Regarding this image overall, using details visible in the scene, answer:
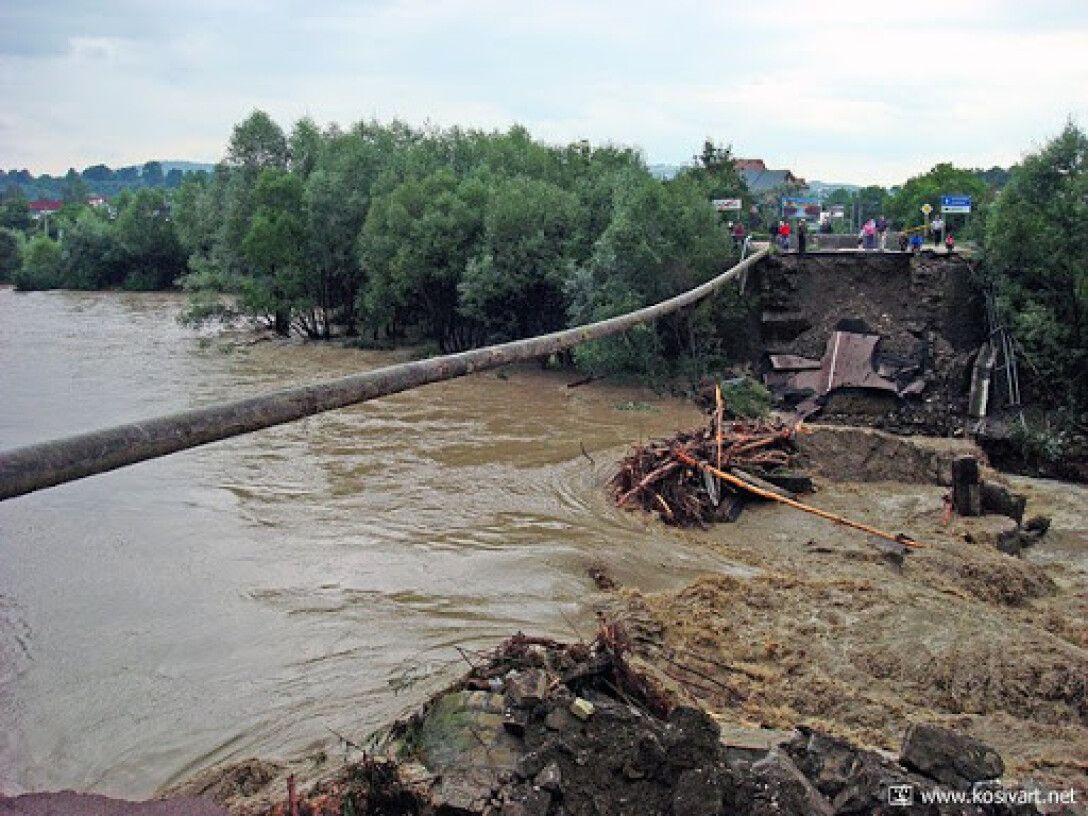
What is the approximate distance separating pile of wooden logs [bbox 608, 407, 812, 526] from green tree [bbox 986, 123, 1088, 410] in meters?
8.03

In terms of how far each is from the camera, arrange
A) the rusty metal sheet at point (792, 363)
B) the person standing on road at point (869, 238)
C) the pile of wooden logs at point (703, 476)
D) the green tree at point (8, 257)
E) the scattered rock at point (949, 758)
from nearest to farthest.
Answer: the scattered rock at point (949, 758) → the pile of wooden logs at point (703, 476) → the rusty metal sheet at point (792, 363) → the person standing on road at point (869, 238) → the green tree at point (8, 257)

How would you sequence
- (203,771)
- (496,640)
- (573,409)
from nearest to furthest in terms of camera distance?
(203,771)
(496,640)
(573,409)

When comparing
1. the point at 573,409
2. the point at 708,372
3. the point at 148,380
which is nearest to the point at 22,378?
the point at 148,380

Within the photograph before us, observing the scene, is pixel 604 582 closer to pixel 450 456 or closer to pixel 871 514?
pixel 871 514

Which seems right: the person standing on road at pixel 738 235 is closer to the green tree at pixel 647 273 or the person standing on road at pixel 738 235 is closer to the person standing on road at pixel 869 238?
the green tree at pixel 647 273

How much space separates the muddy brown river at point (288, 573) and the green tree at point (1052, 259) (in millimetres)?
7040

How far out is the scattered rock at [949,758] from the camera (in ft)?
14.9

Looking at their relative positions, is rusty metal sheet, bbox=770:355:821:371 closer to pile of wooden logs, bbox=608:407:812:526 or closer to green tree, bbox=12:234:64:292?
pile of wooden logs, bbox=608:407:812:526

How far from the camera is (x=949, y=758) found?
4.64 metres

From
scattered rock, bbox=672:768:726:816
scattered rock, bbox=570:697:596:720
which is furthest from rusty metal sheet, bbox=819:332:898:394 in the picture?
scattered rock, bbox=672:768:726:816

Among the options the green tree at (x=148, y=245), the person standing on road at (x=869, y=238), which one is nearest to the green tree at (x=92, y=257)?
the green tree at (x=148, y=245)

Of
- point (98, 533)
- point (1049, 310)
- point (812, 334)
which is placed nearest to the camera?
point (98, 533)

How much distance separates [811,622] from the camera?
26.9 feet

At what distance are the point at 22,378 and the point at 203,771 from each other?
841 inches
